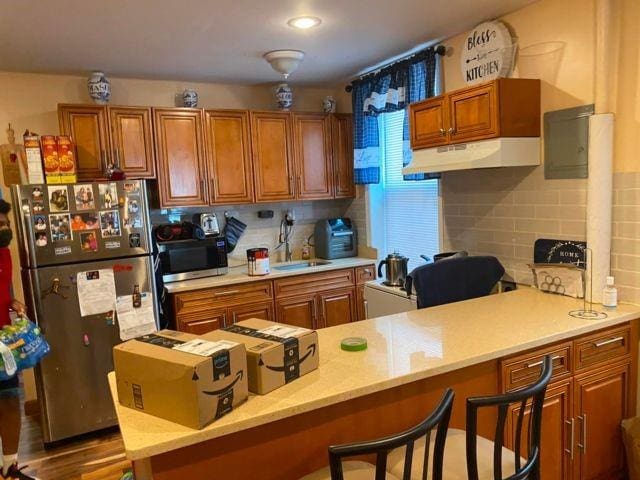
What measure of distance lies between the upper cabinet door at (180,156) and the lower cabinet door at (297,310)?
3.39ft

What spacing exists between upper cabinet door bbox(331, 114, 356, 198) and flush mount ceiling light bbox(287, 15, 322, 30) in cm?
158

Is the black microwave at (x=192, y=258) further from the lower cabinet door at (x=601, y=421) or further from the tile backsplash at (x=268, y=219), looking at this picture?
the lower cabinet door at (x=601, y=421)

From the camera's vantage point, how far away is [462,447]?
1.60 metres

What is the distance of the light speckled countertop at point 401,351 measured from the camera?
1.35 m

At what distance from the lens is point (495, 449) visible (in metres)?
1.39

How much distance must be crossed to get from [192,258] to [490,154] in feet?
7.61

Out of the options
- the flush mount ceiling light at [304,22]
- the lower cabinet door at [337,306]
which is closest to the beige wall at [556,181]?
the flush mount ceiling light at [304,22]

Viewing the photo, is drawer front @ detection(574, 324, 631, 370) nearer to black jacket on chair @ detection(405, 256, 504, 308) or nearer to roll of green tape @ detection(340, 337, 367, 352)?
black jacket on chair @ detection(405, 256, 504, 308)

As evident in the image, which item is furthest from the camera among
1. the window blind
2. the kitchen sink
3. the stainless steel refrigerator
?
the kitchen sink

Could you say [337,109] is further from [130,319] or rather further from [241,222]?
[130,319]

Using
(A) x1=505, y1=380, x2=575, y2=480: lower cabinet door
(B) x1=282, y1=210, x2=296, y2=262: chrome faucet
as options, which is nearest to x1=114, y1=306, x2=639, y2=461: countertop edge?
(A) x1=505, y1=380, x2=575, y2=480: lower cabinet door

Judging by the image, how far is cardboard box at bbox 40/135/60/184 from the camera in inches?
119

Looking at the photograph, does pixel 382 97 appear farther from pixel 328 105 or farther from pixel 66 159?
pixel 66 159

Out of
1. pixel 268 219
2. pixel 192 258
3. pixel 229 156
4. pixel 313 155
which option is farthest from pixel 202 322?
pixel 313 155
